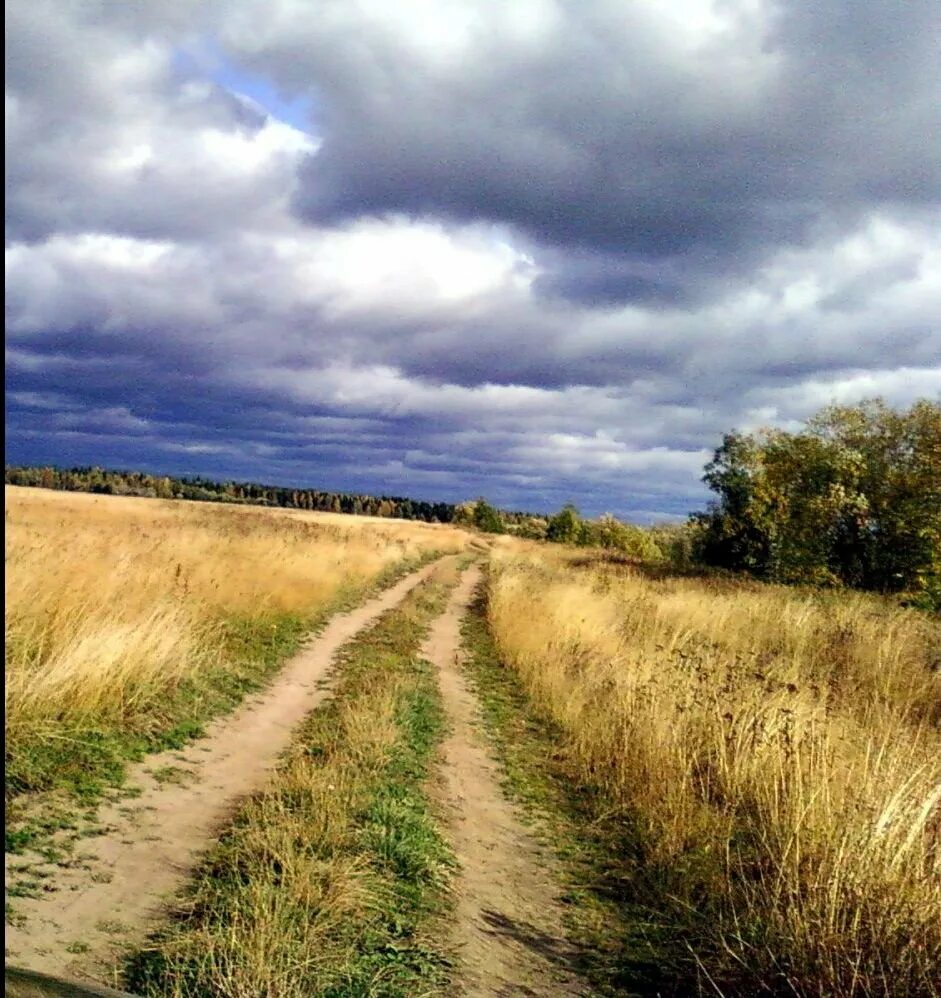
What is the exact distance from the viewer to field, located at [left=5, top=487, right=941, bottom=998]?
4.40 metres

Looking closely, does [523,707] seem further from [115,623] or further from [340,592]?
[340,592]

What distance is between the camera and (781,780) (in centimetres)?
654

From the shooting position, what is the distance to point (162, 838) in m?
5.88

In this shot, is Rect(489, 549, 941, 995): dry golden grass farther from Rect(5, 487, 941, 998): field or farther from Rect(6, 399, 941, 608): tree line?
Rect(6, 399, 941, 608): tree line

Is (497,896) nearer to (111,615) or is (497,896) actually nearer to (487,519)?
(111,615)

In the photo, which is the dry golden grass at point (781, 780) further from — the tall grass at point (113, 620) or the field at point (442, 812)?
the tall grass at point (113, 620)

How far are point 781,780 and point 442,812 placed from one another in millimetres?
2705

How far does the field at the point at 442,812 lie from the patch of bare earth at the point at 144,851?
0.9 inches

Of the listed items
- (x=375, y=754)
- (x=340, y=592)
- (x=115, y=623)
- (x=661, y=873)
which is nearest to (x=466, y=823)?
(x=375, y=754)

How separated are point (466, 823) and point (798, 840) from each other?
9.08ft

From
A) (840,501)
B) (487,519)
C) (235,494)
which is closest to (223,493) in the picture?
(235,494)

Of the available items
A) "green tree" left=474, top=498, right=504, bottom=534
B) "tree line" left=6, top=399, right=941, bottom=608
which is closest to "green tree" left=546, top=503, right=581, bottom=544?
"green tree" left=474, top=498, right=504, bottom=534

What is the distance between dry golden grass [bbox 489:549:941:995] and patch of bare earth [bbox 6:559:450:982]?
10.6ft

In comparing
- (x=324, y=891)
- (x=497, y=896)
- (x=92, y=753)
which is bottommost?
(x=497, y=896)
